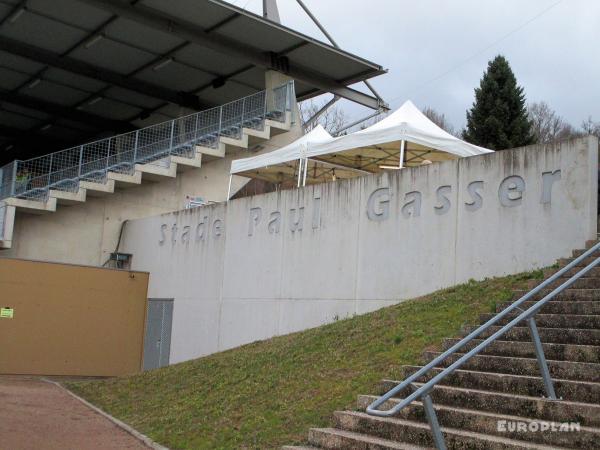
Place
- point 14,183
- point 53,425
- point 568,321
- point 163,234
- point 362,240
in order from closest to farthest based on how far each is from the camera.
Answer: point 568,321 < point 53,425 < point 362,240 < point 14,183 < point 163,234

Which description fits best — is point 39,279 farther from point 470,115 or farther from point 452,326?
point 470,115

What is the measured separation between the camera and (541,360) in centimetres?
601

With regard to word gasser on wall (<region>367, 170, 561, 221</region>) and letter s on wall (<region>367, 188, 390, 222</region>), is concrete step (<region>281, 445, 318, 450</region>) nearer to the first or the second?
word gasser on wall (<region>367, 170, 561, 221</region>)

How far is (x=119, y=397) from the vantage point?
1319 cm

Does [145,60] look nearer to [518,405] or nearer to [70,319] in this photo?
[70,319]

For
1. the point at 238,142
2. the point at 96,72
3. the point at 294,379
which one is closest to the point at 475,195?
the point at 294,379

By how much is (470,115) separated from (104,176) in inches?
651

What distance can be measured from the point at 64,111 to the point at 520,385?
26996mm

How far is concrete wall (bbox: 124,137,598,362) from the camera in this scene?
11312 mm

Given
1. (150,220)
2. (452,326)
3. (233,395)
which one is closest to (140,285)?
(150,220)

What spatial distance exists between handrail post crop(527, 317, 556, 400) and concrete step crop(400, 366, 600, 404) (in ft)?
0.59

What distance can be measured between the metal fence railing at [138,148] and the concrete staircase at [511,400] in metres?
15.6

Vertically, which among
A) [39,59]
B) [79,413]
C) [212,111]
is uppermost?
[39,59]

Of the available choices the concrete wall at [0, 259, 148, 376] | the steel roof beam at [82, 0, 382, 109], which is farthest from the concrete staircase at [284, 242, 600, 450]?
the steel roof beam at [82, 0, 382, 109]
